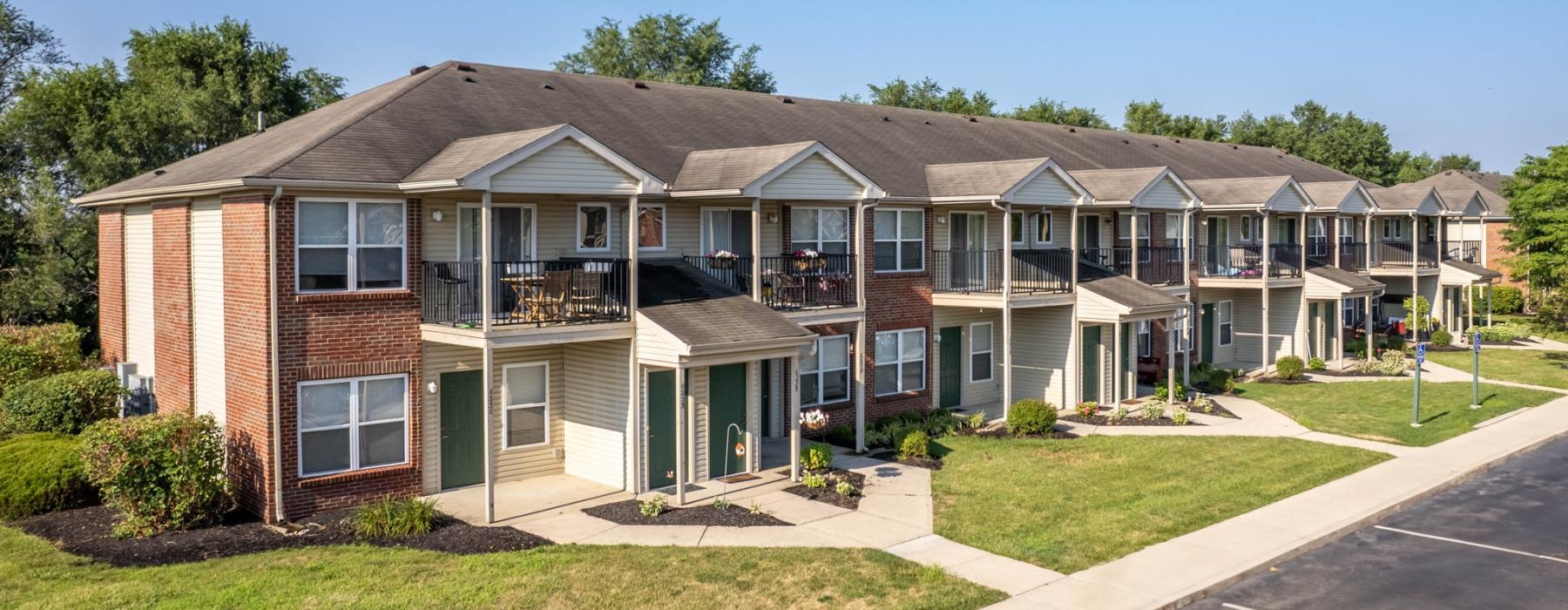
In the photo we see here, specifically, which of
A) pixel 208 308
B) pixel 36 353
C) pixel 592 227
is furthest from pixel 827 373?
pixel 36 353

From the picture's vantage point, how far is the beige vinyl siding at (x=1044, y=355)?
26.1 meters

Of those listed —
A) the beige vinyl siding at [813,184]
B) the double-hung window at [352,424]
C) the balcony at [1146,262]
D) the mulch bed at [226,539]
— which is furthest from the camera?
the balcony at [1146,262]

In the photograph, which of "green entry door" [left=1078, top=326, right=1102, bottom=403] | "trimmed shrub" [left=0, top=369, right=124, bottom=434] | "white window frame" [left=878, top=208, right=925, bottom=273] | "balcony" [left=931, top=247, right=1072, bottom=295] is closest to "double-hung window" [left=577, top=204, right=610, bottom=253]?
"white window frame" [left=878, top=208, right=925, bottom=273]

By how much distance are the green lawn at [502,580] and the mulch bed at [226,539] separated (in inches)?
15.0

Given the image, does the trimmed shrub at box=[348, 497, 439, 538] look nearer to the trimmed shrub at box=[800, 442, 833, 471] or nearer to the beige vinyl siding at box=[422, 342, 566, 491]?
the beige vinyl siding at box=[422, 342, 566, 491]

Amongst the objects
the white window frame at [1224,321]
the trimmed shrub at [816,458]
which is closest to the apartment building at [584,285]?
the trimmed shrub at [816,458]

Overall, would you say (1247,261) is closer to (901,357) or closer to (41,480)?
(901,357)

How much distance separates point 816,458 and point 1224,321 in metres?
20.3

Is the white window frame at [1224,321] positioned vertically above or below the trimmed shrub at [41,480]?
above

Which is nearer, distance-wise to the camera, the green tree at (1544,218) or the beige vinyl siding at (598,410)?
the beige vinyl siding at (598,410)

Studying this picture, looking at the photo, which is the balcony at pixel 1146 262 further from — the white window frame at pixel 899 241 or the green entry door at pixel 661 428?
the green entry door at pixel 661 428

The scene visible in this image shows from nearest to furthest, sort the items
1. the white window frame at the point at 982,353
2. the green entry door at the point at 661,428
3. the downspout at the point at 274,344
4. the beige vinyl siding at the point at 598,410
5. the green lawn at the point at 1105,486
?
the green lawn at the point at 1105,486
the downspout at the point at 274,344
the beige vinyl siding at the point at 598,410
the green entry door at the point at 661,428
the white window frame at the point at 982,353

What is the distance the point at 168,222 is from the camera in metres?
18.6

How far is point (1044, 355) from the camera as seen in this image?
1048 inches
